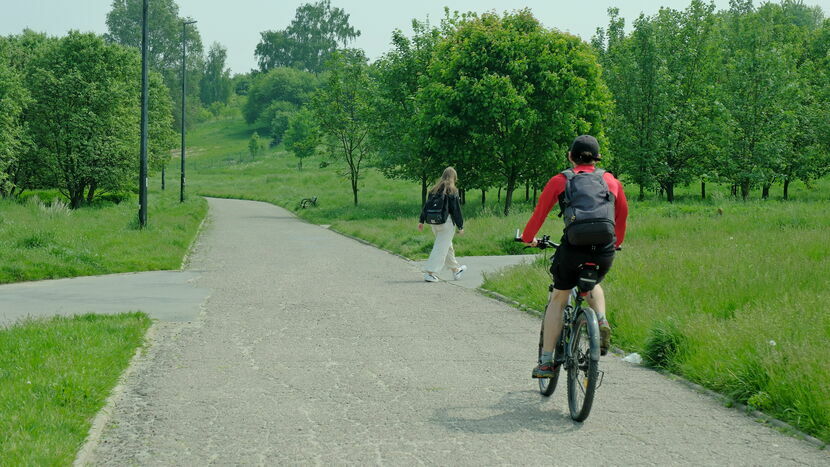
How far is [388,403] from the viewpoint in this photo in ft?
18.2

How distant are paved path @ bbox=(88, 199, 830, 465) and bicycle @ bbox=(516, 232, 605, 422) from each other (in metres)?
0.18

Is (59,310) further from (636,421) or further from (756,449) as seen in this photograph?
(756,449)

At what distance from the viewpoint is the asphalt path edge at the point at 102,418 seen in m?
4.37

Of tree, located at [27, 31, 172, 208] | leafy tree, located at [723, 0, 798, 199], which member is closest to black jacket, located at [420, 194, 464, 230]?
leafy tree, located at [723, 0, 798, 199]

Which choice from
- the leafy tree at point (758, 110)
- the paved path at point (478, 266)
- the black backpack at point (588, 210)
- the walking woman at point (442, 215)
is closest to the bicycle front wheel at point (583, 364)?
the black backpack at point (588, 210)

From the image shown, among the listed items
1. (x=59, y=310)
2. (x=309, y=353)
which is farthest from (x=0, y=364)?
(x=59, y=310)

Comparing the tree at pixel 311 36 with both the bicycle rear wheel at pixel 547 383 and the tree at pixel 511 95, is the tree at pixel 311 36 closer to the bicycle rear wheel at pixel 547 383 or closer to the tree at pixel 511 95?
the tree at pixel 511 95

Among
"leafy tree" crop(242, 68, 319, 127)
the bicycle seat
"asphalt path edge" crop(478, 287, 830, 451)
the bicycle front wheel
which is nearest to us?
"asphalt path edge" crop(478, 287, 830, 451)

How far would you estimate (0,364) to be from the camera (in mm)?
6359

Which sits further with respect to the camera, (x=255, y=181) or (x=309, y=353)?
(x=255, y=181)

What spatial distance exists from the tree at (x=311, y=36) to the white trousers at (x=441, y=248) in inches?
4559

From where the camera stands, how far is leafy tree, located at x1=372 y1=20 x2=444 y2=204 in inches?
1444

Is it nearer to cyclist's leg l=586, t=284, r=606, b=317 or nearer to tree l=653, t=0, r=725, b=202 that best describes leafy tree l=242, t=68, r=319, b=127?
tree l=653, t=0, r=725, b=202

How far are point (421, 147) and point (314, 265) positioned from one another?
59.9 feet
